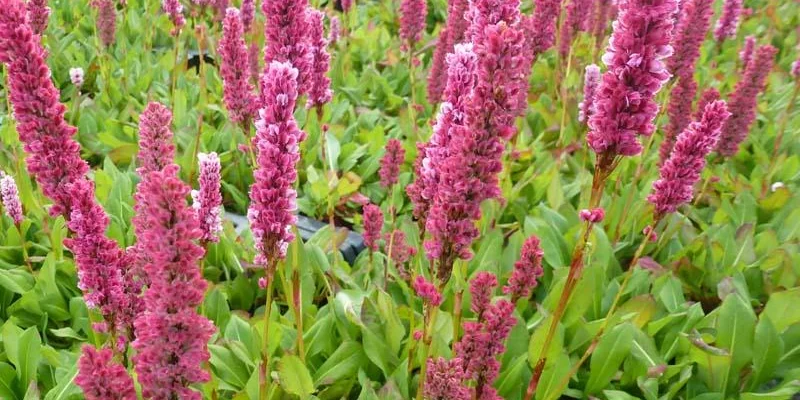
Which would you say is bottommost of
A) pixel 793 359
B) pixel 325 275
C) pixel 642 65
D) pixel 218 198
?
pixel 793 359

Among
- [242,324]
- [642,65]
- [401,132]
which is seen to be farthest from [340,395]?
[401,132]

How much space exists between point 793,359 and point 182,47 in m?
→ 6.12

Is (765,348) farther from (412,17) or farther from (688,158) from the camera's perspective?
(412,17)

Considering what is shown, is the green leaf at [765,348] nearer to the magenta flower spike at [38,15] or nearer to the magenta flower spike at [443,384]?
the magenta flower spike at [443,384]

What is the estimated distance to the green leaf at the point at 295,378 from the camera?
9.34ft

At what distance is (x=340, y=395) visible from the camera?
3.31 m

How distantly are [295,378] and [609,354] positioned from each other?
150 cm

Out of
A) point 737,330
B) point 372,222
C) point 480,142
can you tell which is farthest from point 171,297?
point 737,330

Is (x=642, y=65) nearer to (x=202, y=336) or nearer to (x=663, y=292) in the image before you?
(x=202, y=336)

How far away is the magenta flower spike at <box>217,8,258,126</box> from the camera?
359 cm

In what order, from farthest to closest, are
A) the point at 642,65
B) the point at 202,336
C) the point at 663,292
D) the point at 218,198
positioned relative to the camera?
the point at 663,292, the point at 218,198, the point at 642,65, the point at 202,336

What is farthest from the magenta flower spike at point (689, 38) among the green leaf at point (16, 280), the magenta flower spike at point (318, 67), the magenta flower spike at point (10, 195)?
the green leaf at point (16, 280)

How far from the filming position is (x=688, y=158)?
8.43 ft

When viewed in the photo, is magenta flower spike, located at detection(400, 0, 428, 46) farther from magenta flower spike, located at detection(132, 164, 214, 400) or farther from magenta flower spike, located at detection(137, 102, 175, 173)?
magenta flower spike, located at detection(132, 164, 214, 400)
